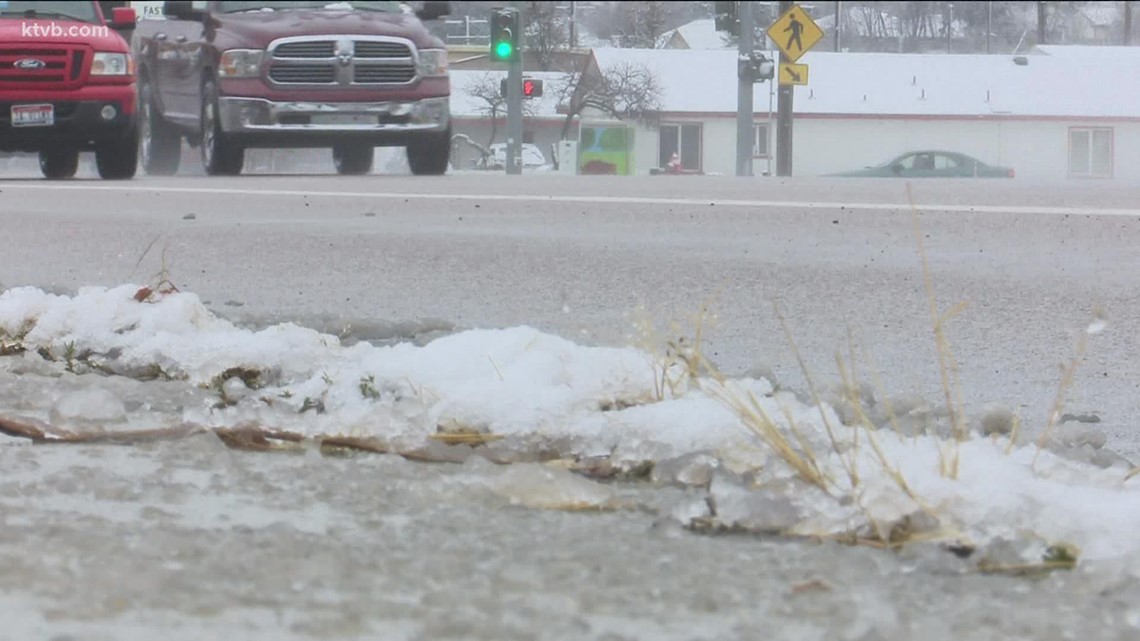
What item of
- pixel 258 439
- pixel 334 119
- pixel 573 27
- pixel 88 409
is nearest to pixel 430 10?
pixel 334 119

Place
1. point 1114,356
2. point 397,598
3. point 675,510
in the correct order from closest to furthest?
1. point 397,598
2. point 675,510
3. point 1114,356

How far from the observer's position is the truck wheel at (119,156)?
12.8 metres

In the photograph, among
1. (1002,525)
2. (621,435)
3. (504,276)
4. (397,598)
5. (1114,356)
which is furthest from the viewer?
(504,276)

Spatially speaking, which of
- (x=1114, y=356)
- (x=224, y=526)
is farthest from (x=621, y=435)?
(x=1114, y=356)

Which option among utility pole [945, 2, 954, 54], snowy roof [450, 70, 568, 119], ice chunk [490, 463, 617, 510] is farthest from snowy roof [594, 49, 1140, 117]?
ice chunk [490, 463, 617, 510]

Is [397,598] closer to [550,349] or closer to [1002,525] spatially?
[1002,525]

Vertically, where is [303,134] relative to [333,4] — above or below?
below

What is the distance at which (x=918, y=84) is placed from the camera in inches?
Answer: 471

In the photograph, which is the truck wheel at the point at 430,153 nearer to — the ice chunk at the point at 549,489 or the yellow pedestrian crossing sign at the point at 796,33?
the yellow pedestrian crossing sign at the point at 796,33

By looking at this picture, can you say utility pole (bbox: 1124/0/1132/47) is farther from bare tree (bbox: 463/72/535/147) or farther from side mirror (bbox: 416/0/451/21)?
bare tree (bbox: 463/72/535/147)

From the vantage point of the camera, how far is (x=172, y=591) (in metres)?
1.83

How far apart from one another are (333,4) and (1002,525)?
12.8 metres

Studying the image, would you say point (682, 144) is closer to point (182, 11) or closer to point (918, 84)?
point (918, 84)

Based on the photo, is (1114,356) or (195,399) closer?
(195,399)
